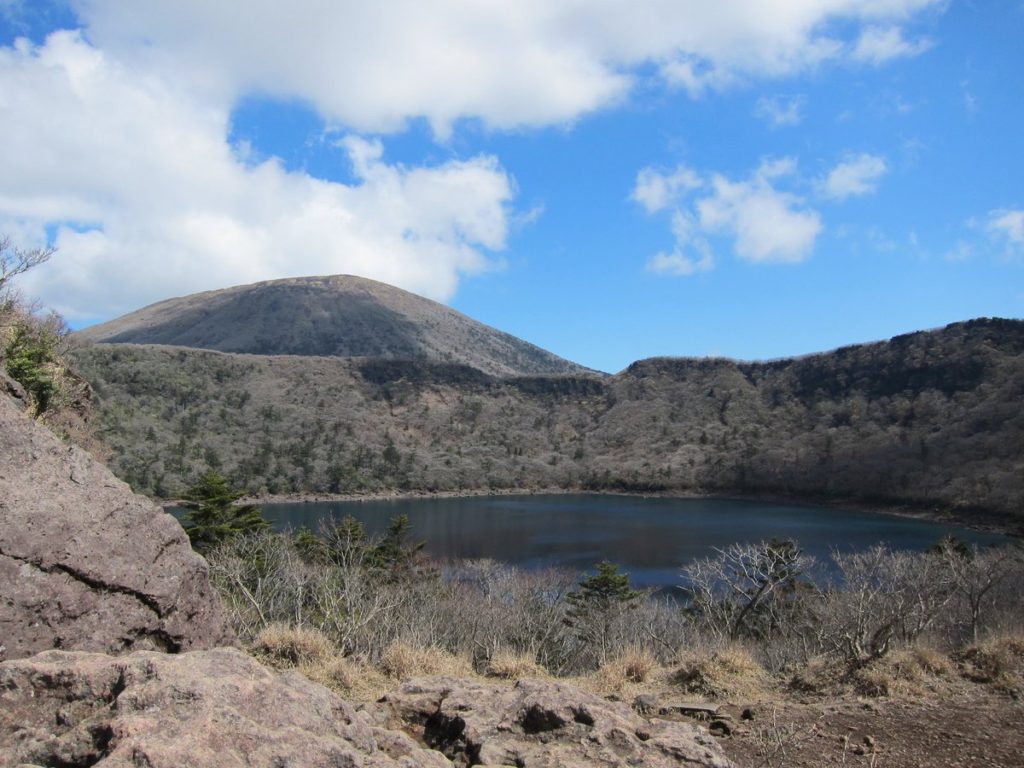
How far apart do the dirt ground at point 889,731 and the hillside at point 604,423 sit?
73.4 m

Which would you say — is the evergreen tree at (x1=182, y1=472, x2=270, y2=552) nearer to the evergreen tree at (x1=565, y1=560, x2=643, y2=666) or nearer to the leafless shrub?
the evergreen tree at (x1=565, y1=560, x2=643, y2=666)

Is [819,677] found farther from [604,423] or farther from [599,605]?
[604,423]

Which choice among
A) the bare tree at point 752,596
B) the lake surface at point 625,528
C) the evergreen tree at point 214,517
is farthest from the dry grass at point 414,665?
the lake surface at point 625,528

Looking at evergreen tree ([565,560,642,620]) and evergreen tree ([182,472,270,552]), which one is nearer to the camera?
evergreen tree ([182,472,270,552])

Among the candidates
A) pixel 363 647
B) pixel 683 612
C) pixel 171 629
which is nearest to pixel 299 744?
pixel 171 629

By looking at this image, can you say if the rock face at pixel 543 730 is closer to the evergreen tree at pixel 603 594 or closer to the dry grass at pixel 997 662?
the dry grass at pixel 997 662

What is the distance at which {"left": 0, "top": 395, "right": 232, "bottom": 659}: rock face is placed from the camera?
16.3ft

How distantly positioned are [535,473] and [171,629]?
127007 mm

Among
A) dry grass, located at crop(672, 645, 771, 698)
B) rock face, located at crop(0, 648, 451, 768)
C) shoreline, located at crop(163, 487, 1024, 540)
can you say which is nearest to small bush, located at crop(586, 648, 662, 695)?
dry grass, located at crop(672, 645, 771, 698)

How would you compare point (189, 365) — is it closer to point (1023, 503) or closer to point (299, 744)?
point (1023, 503)

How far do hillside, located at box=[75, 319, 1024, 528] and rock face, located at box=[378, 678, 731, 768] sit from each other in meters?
77.6

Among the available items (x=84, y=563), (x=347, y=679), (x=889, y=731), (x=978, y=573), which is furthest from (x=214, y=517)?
(x=889, y=731)

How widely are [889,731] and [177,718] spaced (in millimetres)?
6571

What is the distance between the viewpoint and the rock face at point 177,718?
3.08 metres
